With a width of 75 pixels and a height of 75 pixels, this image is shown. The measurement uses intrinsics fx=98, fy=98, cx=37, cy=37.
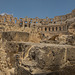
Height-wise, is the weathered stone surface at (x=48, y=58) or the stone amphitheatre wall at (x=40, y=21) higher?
the stone amphitheatre wall at (x=40, y=21)

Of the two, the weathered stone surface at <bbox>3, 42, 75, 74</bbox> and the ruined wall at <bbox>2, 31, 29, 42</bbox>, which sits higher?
the ruined wall at <bbox>2, 31, 29, 42</bbox>

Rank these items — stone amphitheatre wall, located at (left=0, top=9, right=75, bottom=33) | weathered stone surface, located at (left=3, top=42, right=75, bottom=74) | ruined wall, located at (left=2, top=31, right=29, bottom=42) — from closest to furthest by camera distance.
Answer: weathered stone surface, located at (left=3, top=42, right=75, bottom=74), ruined wall, located at (left=2, top=31, right=29, bottom=42), stone amphitheatre wall, located at (left=0, top=9, right=75, bottom=33)

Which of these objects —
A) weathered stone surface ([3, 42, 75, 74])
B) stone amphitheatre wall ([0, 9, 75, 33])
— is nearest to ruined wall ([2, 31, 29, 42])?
weathered stone surface ([3, 42, 75, 74])

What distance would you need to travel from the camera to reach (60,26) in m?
28.7

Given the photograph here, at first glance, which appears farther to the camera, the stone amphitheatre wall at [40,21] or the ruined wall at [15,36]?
the stone amphitheatre wall at [40,21]

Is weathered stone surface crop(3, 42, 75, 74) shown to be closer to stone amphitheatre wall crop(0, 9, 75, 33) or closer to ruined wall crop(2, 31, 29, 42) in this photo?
ruined wall crop(2, 31, 29, 42)

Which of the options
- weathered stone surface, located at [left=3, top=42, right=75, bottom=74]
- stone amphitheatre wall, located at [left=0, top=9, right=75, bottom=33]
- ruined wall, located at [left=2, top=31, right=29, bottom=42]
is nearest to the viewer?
weathered stone surface, located at [left=3, top=42, right=75, bottom=74]

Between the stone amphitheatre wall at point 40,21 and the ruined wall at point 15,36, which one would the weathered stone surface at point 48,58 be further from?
the stone amphitheatre wall at point 40,21

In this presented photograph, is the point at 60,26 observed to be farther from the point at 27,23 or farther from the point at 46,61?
the point at 46,61

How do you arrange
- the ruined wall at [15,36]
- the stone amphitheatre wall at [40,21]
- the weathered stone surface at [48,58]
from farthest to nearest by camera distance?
the stone amphitheatre wall at [40,21] < the ruined wall at [15,36] < the weathered stone surface at [48,58]

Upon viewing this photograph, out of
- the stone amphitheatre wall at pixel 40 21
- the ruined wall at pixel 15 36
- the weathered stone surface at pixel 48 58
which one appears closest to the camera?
the weathered stone surface at pixel 48 58

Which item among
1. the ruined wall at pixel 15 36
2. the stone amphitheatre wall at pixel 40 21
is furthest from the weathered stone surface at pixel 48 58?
the stone amphitheatre wall at pixel 40 21

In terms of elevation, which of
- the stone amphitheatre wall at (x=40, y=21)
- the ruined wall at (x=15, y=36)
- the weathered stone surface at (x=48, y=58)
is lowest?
the weathered stone surface at (x=48, y=58)

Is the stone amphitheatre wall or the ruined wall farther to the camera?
the stone amphitheatre wall
